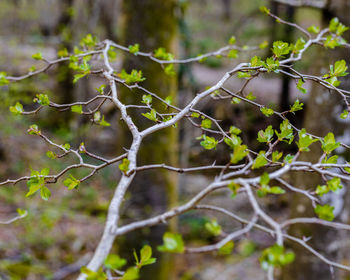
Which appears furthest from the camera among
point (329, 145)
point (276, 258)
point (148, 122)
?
point (148, 122)

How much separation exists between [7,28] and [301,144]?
1180cm

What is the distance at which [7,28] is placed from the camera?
1054 centimetres

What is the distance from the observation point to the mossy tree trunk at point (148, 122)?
2871 mm

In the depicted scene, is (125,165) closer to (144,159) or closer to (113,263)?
(113,263)

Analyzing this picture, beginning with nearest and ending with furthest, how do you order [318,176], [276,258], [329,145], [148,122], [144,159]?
[276,258] → [329,145] → [318,176] → [148,122] → [144,159]

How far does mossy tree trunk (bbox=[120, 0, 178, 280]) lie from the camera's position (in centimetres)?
287

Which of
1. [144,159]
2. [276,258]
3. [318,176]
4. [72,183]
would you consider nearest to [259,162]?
[276,258]

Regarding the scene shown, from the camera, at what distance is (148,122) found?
2.80 meters

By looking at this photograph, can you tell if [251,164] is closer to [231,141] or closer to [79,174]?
[231,141]

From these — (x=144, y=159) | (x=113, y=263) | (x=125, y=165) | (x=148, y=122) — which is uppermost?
(x=125, y=165)

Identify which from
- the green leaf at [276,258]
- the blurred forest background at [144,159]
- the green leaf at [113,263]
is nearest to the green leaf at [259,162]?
the green leaf at [276,258]

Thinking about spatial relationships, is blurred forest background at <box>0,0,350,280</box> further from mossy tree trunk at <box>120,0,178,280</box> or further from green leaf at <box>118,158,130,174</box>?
green leaf at <box>118,158,130,174</box>

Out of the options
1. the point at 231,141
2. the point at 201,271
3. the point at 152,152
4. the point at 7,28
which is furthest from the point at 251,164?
the point at 7,28

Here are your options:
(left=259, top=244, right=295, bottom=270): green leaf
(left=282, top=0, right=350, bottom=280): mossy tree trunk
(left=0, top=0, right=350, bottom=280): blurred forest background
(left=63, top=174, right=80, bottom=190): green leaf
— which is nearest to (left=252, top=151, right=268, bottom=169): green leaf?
(left=259, top=244, right=295, bottom=270): green leaf
